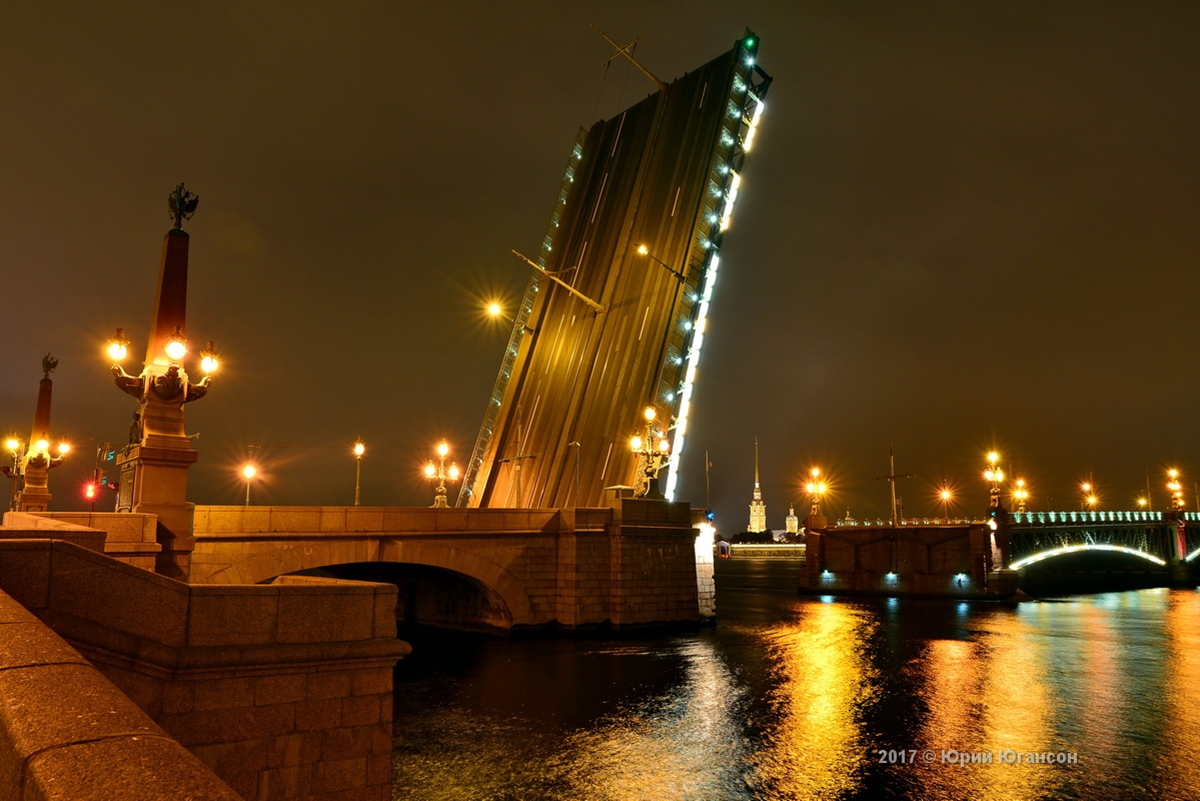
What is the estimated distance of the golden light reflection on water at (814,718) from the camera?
1241cm

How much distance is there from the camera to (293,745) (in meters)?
7.24

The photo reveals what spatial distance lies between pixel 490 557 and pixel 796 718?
11.9 meters

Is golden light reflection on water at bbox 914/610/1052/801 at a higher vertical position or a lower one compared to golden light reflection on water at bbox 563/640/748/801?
lower

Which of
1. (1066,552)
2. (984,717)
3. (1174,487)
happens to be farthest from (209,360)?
(1174,487)

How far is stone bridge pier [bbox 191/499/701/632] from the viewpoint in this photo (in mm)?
21562

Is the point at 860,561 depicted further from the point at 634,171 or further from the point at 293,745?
the point at 293,745

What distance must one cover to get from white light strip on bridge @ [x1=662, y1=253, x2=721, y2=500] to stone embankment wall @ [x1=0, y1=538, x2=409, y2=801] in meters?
31.1

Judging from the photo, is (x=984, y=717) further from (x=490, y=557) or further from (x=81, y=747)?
(x=81, y=747)

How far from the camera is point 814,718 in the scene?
16609 millimetres

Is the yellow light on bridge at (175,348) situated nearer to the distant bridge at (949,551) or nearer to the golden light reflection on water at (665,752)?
the golden light reflection on water at (665,752)

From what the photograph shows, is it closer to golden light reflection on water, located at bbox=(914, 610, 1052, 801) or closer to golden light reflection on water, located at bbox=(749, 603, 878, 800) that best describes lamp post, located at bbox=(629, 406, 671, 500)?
golden light reflection on water, located at bbox=(749, 603, 878, 800)

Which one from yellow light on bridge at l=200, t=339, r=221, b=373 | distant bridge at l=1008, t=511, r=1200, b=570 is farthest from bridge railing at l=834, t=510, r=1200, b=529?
→ yellow light on bridge at l=200, t=339, r=221, b=373

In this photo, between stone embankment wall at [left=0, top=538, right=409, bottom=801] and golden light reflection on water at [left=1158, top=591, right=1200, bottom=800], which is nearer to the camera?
stone embankment wall at [left=0, top=538, right=409, bottom=801]

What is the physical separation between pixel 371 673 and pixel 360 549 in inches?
643
